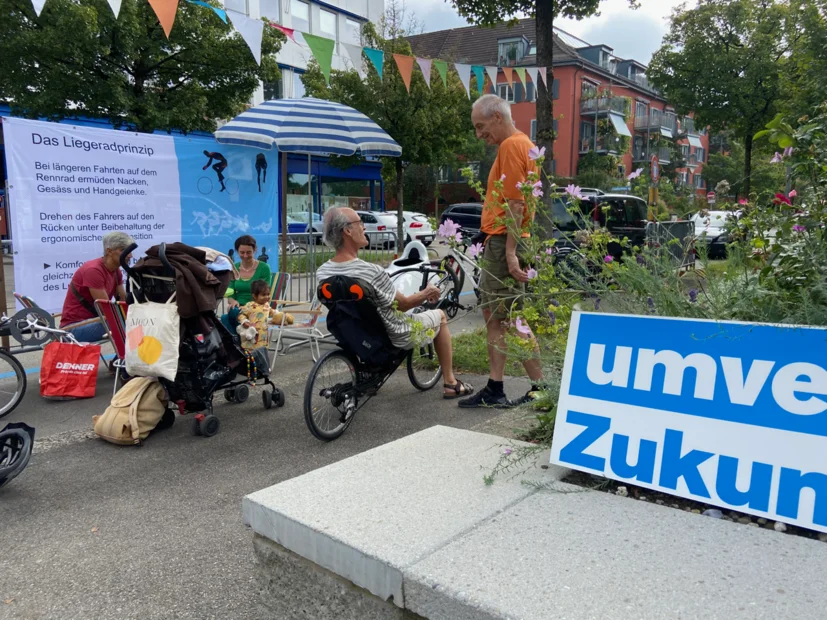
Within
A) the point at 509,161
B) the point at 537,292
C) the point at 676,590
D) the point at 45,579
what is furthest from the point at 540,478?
the point at 509,161

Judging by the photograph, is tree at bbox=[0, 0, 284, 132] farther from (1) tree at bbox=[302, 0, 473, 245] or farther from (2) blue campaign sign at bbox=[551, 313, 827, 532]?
(2) blue campaign sign at bbox=[551, 313, 827, 532]

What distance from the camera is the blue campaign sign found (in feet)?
6.75

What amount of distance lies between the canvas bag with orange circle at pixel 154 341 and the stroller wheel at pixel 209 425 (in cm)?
43

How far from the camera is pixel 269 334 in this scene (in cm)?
593

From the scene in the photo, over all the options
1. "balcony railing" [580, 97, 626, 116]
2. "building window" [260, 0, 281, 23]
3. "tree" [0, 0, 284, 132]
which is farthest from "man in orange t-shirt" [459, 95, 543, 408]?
"balcony railing" [580, 97, 626, 116]

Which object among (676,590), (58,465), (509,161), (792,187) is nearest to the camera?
(676,590)

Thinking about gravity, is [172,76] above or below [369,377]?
above

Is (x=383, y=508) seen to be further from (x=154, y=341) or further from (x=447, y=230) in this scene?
(x=154, y=341)

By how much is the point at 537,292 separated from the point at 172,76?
15.2 m

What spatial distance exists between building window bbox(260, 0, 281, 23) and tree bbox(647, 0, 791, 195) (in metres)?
17.1

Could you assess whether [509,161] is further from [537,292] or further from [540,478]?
[540,478]

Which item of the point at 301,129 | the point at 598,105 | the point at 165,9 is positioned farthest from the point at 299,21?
the point at 165,9

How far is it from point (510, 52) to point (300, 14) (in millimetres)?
16996

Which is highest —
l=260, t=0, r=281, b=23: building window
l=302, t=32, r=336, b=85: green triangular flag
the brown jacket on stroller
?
l=260, t=0, r=281, b=23: building window
